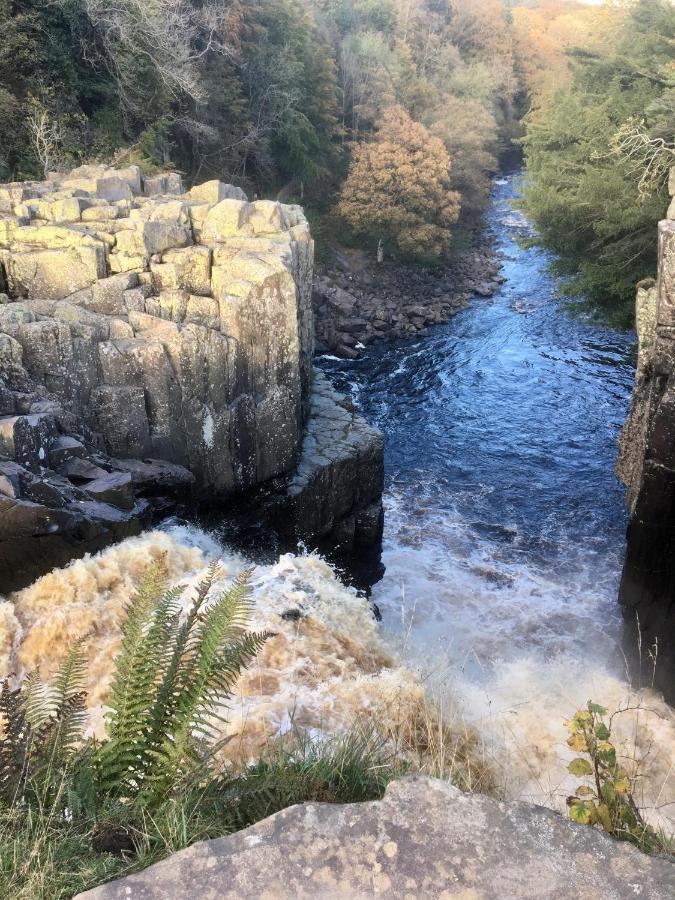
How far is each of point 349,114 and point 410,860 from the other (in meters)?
35.8

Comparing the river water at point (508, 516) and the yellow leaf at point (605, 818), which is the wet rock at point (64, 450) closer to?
the river water at point (508, 516)

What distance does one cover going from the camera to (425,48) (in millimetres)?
42375

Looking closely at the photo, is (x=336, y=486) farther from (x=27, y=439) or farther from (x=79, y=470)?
(x=27, y=439)

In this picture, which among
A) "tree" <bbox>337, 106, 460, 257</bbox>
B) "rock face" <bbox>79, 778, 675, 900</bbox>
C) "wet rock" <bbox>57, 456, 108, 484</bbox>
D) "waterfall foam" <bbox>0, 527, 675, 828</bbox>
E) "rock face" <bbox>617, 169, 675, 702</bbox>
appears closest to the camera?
"rock face" <bbox>79, 778, 675, 900</bbox>

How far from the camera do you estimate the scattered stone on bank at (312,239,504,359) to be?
2333 cm

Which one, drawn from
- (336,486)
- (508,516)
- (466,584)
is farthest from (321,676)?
(508,516)

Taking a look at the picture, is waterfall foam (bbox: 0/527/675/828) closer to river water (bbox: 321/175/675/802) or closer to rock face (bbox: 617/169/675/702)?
river water (bbox: 321/175/675/802)

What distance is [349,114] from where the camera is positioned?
33750 mm

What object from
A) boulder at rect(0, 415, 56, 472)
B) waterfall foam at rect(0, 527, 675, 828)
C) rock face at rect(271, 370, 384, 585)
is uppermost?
boulder at rect(0, 415, 56, 472)

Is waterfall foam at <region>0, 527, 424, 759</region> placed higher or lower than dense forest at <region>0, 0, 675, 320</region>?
lower

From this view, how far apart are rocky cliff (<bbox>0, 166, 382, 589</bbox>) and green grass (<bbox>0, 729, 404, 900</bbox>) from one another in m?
4.42

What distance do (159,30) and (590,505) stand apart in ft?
50.6

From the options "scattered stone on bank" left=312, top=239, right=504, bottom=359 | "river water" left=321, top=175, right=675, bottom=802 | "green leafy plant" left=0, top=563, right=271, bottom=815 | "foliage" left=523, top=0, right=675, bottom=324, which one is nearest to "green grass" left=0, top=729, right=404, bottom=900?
"green leafy plant" left=0, top=563, right=271, bottom=815

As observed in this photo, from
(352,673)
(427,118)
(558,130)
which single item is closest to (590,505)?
(352,673)
